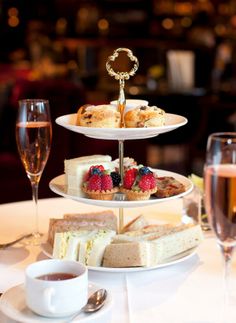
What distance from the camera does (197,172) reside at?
560 cm

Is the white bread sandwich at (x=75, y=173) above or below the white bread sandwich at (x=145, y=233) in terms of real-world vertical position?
above

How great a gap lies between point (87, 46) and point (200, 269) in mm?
7471

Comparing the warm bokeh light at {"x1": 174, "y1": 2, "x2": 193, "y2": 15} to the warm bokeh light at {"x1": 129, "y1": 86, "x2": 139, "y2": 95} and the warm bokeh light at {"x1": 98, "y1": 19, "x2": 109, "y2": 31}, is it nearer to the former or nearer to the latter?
the warm bokeh light at {"x1": 98, "y1": 19, "x2": 109, "y2": 31}

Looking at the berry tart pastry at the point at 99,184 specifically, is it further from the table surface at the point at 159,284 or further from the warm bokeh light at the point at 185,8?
the warm bokeh light at the point at 185,8

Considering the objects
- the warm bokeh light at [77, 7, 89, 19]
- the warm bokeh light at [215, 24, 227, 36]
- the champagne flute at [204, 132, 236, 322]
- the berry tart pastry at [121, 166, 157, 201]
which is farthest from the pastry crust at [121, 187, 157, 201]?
the warm bokeh light at [77, 7, 89, 19]

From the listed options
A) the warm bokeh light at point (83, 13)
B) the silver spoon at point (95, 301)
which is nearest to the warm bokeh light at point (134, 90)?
the warm bokeh light at point (83, 13)

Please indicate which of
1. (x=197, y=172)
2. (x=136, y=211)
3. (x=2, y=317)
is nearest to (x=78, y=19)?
(x=197, y=172)

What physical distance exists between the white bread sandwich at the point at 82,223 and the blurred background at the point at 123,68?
2164mm

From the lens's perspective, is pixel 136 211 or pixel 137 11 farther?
pixel 137 11

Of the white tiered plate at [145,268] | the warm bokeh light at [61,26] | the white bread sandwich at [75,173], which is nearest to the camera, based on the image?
the white tiered plate at [145,268]

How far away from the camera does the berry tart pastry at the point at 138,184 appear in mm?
1447

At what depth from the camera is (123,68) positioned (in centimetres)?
757

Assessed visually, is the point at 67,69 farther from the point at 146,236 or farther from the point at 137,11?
the point at 146,236

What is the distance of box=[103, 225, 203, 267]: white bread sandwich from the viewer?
1.38 meters
